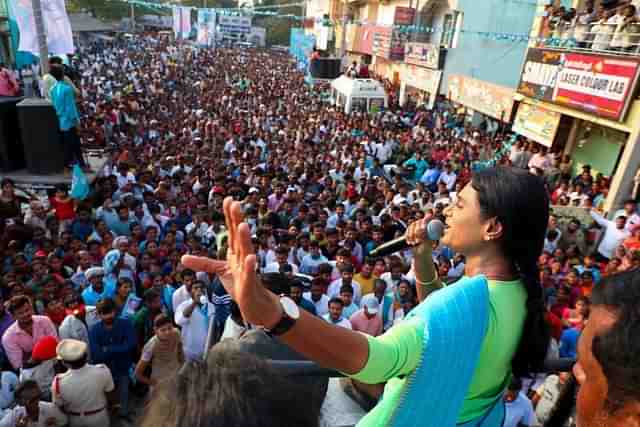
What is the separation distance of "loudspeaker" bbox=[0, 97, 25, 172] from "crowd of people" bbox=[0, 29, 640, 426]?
508 millimetres

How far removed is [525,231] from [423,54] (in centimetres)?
2169

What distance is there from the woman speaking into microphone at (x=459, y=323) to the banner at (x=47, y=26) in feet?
25.9

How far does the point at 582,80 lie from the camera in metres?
10.4

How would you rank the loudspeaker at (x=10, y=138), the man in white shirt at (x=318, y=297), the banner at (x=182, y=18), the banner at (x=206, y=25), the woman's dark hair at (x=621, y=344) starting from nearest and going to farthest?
the woman's dark hair at (x=621, y=344), the man in white shirt at (x=318, y=297), the loudspeaker at (x=10, y=138), the banner at (x=182, y=18), the banner at (x=206, y=25)

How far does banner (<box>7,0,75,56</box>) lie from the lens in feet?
23.1

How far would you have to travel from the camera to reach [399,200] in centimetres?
831

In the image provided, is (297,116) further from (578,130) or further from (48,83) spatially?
(48,83)

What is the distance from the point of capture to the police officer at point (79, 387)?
3.42 m

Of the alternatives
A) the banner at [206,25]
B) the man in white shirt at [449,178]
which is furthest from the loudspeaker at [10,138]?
the banner at [206,25]

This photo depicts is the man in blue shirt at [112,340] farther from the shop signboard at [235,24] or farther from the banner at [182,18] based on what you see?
the shop signboard at [235,24]

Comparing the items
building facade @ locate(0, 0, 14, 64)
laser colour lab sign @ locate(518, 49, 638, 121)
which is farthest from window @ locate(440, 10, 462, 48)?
building facade @ locate(0, 0, 14, 64)

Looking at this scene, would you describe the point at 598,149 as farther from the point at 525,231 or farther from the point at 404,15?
the point at 404,15

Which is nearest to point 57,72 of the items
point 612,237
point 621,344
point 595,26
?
point 621,344

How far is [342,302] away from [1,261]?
159 inches
